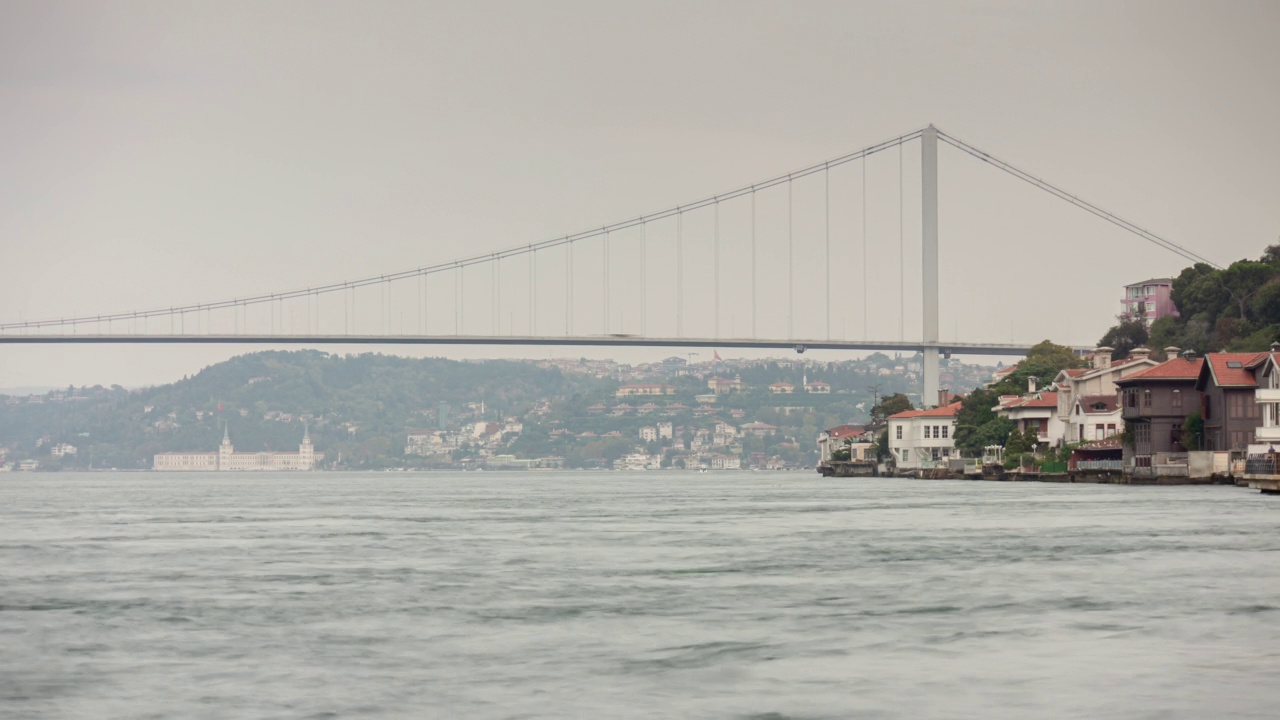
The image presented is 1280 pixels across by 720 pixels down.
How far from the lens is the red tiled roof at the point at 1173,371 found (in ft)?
237

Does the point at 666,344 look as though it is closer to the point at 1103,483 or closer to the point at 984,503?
the point at 1103,483

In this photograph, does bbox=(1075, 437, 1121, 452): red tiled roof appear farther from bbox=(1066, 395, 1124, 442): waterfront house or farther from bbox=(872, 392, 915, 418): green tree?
bbox=(872, 392, 915, 418): green tree

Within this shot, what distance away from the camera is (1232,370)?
68.5 meters

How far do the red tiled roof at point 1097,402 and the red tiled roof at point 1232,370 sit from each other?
14.2 metres

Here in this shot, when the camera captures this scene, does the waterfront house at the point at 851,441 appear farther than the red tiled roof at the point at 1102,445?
Yes

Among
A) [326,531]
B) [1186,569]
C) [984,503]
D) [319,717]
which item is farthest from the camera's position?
[984,503]

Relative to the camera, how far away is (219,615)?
20.9 m

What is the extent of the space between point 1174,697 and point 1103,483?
209 feet

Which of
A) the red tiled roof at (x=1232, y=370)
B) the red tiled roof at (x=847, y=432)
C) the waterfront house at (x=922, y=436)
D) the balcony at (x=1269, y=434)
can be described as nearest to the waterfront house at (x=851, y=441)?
the red tiled roof at (x=847, y=432)

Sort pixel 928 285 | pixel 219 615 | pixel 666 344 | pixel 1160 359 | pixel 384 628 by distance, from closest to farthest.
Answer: pixel 384 628 → pixel 219 615 → pixel 1160 359 → pixel 666 344 → pixel 928 285

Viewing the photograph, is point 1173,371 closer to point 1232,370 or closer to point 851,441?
point 1232,370

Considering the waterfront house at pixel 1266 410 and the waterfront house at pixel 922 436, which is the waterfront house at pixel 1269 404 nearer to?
the waterfront house at pixel 1266 410

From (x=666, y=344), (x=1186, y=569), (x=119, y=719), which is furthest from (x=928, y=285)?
(x=119, y=719)

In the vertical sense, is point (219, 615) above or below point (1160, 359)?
below
